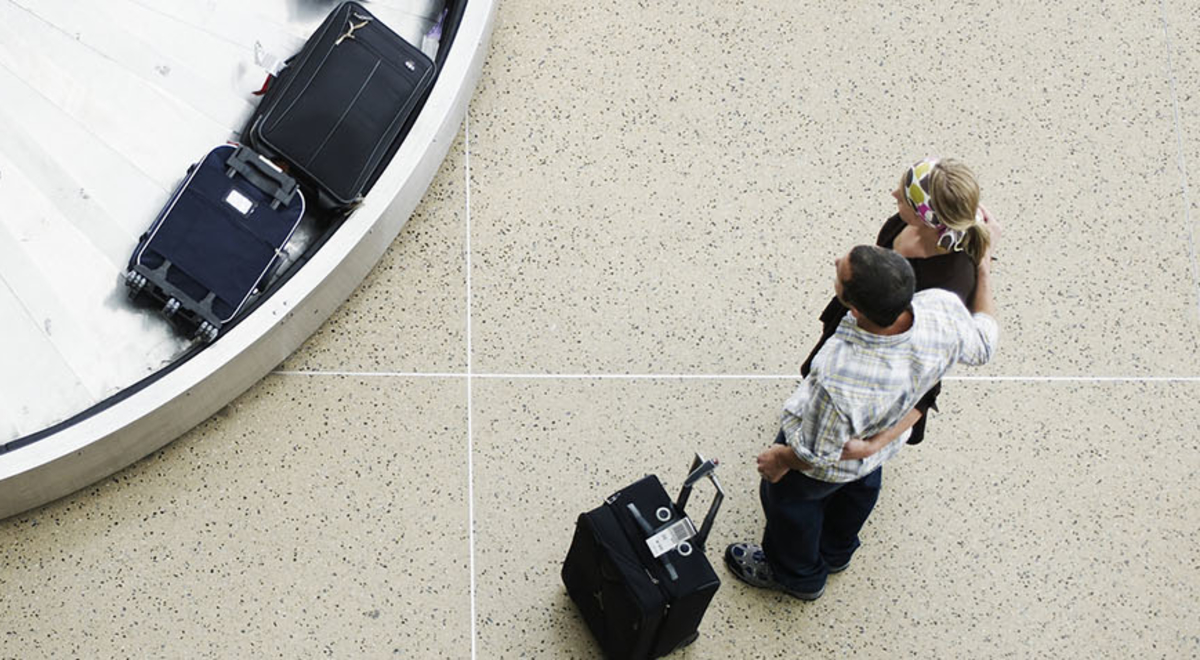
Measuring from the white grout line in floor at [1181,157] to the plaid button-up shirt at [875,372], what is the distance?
158 centimetres

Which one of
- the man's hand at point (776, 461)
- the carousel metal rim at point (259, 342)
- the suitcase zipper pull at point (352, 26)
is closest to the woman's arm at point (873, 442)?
the man's hand at point (776, 461)

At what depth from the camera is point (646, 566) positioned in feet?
9.02

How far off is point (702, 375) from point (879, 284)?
120 cm

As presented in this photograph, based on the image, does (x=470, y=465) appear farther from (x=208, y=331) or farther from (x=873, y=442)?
(x=873, y=442)

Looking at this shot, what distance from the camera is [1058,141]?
12.7ft

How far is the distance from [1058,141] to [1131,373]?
84 cm

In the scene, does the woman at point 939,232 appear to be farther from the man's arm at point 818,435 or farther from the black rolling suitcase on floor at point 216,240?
the black rolling suitcase on floor at point 216,240

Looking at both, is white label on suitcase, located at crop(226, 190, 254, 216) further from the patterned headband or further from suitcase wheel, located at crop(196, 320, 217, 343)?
the patterned headband

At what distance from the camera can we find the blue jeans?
2.86 meters

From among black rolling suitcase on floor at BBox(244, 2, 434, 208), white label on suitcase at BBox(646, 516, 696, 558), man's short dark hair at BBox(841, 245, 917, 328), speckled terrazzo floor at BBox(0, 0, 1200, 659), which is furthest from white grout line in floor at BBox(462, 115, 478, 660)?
man's short dark hair at BBox(841, 245, 917, 328)

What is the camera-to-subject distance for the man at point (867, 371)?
2324 millimetres

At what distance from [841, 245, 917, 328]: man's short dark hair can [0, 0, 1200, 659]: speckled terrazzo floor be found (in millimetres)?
1117

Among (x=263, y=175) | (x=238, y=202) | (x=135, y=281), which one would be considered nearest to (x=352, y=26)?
(x=263, y=175)

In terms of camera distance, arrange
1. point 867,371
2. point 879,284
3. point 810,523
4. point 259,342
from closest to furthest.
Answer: point 879,284 < point 867,371 < point 810,523 < point 259,342
